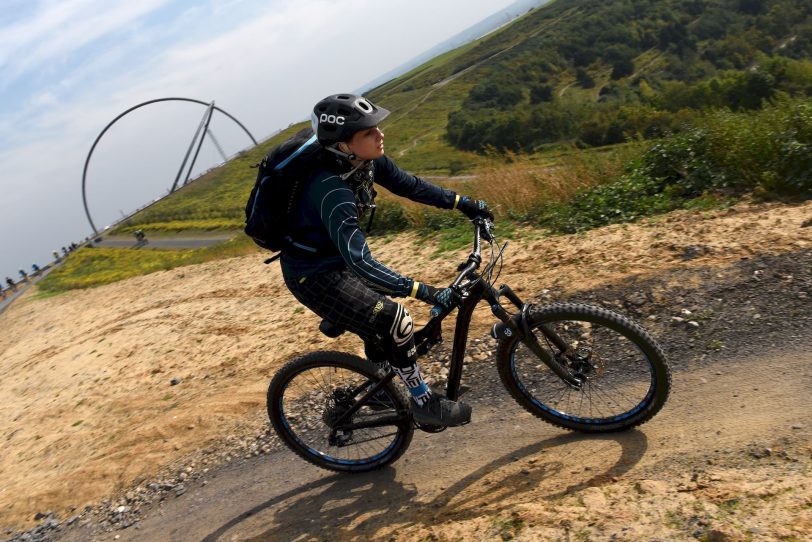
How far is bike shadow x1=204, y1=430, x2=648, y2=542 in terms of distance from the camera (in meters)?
4.58

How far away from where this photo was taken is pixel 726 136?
994 cm

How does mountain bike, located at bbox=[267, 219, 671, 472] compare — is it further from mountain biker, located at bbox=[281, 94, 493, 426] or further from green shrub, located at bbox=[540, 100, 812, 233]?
green shrub, located at bbox=[540, 100, 812, 233]

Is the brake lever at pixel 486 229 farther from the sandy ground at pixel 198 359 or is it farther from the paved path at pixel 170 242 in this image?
the paved path at pixel 170 242

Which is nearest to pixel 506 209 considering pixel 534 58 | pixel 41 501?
pixel 41 501

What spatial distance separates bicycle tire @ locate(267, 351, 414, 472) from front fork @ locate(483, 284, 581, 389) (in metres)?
1.25

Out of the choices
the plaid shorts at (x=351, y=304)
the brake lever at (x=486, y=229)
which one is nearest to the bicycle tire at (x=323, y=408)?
the plaid shorts at (x=351, y=304)

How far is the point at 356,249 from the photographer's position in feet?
13.9

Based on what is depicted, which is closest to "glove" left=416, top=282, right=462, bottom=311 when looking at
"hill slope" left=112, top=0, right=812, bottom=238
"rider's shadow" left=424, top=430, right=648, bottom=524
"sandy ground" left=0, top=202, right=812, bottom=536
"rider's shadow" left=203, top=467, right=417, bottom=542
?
"rider's shadow" left=424, top=430, right=648, bottom=524

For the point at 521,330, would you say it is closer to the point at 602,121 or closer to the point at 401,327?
the point at 401,327

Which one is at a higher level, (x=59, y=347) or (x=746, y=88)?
(x=59, y=347)

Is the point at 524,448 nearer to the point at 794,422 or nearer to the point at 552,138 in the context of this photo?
the point at 794,422

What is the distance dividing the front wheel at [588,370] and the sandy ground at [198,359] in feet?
8.70

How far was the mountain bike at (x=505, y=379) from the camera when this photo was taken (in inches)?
184

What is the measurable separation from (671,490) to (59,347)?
17.7m
